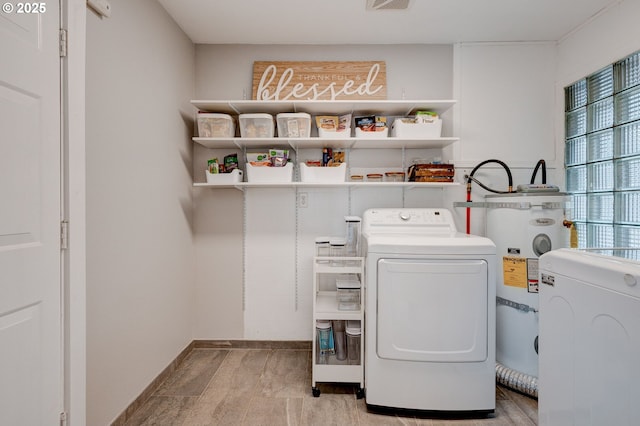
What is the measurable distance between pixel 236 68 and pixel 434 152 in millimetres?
1768

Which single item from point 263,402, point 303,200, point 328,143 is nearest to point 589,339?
point 263,402

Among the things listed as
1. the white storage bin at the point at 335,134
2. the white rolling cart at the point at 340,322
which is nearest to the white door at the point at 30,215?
the white rolling cart at the point at 340,322

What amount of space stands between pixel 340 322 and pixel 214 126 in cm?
167

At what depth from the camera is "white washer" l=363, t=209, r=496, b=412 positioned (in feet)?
5.92

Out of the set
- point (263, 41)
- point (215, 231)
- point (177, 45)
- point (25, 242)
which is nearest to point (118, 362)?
point (25, 242)

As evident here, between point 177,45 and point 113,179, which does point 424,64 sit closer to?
point 177,45

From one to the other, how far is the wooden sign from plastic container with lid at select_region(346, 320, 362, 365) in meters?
1.71

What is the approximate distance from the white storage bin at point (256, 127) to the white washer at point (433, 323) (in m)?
1.18

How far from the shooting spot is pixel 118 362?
1.69 metres

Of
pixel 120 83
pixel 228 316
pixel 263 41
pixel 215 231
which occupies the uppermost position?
pixel 263 41

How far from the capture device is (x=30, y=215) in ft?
3.65

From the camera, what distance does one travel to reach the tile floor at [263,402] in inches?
71.0

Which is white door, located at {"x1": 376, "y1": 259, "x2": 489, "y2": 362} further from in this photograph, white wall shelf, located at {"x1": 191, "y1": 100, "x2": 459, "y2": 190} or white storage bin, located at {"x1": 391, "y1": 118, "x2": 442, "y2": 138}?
white storage bin, located at {"x1": 391, "y1": 118, "x2": 442, "y2": 138}

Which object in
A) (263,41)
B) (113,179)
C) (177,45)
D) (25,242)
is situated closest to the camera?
(25,242)
